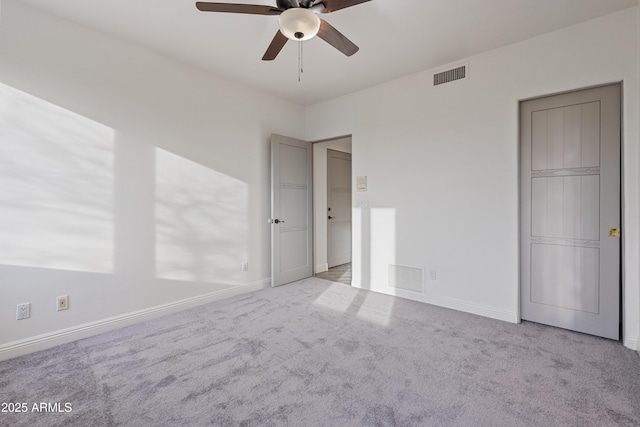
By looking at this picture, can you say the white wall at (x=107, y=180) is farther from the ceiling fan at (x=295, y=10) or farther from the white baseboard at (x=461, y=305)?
the white baseboard at (x=461, y=305)

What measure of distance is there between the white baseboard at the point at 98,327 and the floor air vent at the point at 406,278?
2.05 metres

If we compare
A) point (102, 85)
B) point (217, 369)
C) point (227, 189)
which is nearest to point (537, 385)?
point (217, 369)

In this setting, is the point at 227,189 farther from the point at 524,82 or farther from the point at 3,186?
the point at 524,82

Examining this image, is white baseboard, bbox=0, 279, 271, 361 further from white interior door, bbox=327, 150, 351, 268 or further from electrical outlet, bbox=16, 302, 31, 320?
white interior door, bbox=327, 150, 351, 268

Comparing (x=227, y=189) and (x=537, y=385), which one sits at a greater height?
(x=227, y=189)

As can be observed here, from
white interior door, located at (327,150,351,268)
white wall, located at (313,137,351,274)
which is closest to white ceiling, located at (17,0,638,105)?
white wall, located at (313,137,351,274)

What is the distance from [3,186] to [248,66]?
247 centimetres

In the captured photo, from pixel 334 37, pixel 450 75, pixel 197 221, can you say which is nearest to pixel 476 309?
pixel 450 75

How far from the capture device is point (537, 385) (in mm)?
1936

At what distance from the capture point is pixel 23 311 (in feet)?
7.79

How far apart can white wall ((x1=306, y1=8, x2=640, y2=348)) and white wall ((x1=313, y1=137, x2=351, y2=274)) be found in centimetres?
97

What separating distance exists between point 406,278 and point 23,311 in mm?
3709

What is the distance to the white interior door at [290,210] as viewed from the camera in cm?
421

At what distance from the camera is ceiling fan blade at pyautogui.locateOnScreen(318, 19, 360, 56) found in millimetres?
2105
